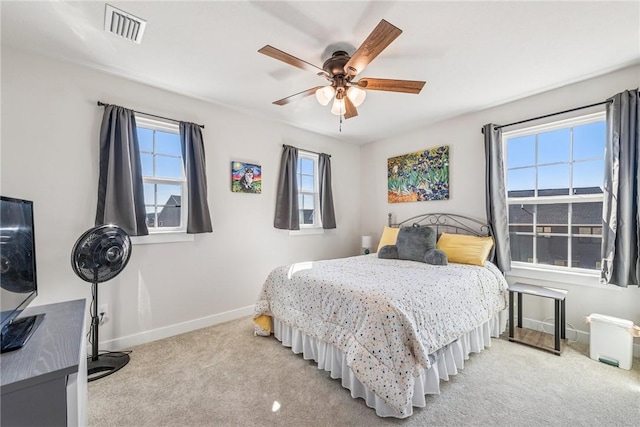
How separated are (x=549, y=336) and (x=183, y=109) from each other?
4468 mm

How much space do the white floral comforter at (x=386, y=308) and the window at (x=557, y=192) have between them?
0.67m

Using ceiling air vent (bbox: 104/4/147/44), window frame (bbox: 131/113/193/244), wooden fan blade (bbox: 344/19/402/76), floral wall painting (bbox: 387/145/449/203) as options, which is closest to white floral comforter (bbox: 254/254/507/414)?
window frame (bbox: 131/113/193/244)

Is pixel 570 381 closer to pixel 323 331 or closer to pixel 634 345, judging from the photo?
pixel 634 345

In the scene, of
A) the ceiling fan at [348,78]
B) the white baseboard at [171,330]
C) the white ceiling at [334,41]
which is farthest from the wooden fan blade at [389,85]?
the white baseboard at [171,330]

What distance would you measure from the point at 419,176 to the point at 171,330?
146 inches

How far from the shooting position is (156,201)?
9.16 ft

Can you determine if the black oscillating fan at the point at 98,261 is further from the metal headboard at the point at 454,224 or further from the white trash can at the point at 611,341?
the white trash can at the point at 611,341

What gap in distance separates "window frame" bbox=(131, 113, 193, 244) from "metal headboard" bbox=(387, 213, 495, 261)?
9.49ft

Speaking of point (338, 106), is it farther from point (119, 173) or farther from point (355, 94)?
point (119, 173)

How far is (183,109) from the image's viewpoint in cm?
288

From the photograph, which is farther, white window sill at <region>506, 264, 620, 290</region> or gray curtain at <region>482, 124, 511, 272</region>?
gray curtain at <region>482, 124, 511, 272</region>

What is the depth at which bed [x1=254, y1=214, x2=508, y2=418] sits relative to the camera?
1623 mm

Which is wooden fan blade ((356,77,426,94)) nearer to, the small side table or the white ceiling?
the white ceiling

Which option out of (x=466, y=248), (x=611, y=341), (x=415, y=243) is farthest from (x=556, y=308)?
(x=415, y=243)
